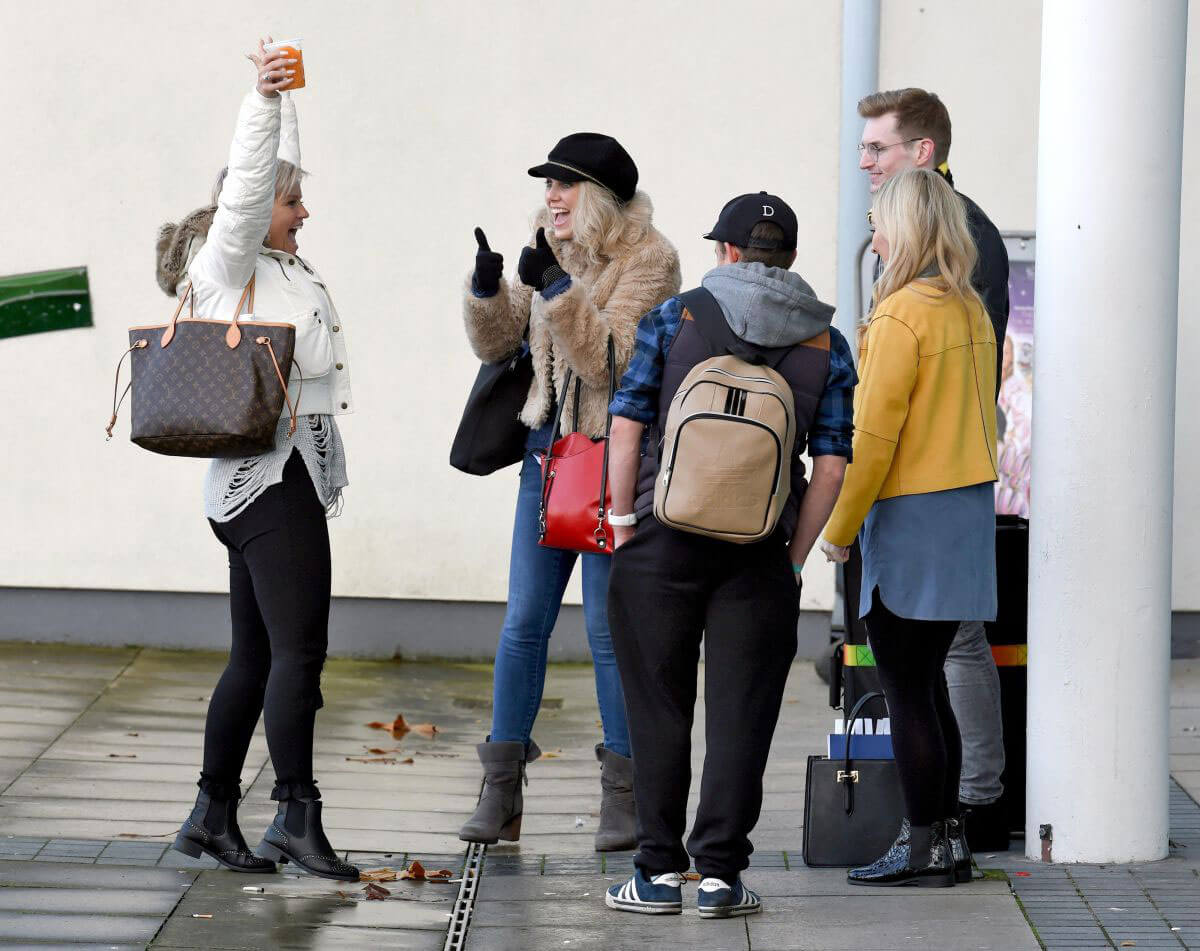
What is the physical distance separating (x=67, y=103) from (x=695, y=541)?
209 inches

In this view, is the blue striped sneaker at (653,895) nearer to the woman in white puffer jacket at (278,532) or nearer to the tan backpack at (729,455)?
the woman in white puffer jacket at (278,532)

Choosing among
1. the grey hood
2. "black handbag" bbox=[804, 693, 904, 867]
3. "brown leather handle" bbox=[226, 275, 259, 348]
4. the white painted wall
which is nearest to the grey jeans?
"black handbag" bbox=[804, 693, 904, 867]

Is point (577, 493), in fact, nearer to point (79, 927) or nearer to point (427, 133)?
point (79, 927)

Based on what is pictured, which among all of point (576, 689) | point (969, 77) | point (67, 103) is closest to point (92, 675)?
point (576, 689)

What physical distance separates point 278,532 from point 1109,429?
2.19 metres

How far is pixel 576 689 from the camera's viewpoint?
7.62 m

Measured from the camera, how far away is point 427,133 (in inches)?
314

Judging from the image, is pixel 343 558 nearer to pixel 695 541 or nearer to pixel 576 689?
pixel 576 689

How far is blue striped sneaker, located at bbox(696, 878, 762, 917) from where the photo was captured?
A: 3.95 metres

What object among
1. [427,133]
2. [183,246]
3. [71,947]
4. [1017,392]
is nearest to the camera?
[71,947]

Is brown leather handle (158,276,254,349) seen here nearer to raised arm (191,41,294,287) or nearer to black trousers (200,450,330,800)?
raised arm (191,41,294,287)

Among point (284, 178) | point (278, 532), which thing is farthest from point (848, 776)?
point (284, 178)

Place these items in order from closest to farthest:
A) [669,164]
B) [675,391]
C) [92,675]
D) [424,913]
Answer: [675,391], [424,913], [92,675], [669,164]

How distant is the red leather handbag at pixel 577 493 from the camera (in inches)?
173
